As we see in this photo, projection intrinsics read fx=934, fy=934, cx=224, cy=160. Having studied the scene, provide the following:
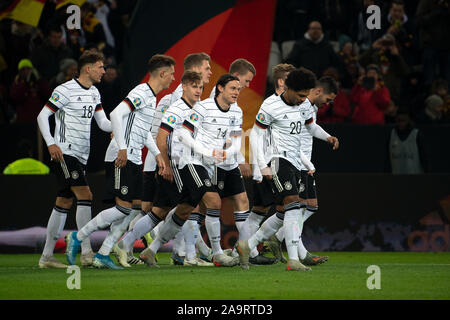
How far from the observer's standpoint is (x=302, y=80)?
9.67 metres

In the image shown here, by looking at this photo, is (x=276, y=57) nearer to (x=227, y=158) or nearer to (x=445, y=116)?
(x=445, y=116)

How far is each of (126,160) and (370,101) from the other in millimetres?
5538

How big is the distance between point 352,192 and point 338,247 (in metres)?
0.83

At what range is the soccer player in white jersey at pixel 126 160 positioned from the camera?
10.1m

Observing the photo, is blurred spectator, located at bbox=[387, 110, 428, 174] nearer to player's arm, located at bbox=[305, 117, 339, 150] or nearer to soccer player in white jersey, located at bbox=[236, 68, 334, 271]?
player's arm, located at bbox=[305, 117, 339, 150]

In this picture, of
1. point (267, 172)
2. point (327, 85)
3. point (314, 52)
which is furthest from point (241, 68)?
point (314, 52)

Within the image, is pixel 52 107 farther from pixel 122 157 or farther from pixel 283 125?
pixel 283 125

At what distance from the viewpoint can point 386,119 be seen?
15.0 m

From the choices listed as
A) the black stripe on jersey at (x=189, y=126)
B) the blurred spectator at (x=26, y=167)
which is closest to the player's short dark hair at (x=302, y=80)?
the black stripe on jersey at (x=189, y=126)

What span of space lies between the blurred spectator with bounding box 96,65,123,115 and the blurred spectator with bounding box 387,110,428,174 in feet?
14.1

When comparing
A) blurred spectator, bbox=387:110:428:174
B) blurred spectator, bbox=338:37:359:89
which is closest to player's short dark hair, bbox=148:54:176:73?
blurred spectator, bbox=387:110:428:174

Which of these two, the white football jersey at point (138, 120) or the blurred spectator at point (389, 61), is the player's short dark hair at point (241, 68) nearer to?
the white football jersey at point (138, 120)

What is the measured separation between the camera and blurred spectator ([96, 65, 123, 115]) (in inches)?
566
